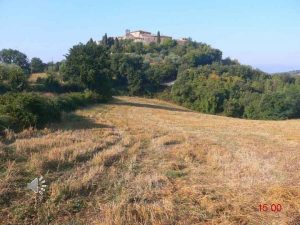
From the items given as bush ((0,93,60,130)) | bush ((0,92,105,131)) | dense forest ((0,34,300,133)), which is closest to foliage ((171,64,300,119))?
dense forest ((0,34,300,133))

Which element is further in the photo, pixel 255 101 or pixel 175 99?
pixel 175 99

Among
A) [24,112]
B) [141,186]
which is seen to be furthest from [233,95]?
[141,186]

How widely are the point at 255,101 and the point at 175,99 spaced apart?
15.5 meters

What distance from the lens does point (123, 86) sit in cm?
7375

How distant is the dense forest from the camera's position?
21.9 meters

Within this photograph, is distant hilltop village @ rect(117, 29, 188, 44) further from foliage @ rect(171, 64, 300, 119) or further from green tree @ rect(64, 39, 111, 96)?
green tree @ rect(64, 39, 111, 96)

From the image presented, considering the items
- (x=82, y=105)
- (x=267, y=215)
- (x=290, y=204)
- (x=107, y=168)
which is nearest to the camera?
(x=267, y=215)

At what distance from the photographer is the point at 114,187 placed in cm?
898

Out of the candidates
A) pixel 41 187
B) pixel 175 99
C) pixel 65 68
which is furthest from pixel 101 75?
pixel 41 187

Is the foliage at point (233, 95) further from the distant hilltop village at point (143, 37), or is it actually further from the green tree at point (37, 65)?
the distant hilltop village at point (143, 37)

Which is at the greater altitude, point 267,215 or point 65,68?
point 65,68

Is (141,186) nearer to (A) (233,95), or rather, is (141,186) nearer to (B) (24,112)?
(B) (24,112)

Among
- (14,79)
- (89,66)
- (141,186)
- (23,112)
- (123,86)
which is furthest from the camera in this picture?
(123,86)

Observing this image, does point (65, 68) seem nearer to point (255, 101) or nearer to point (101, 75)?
point (101, 75)
